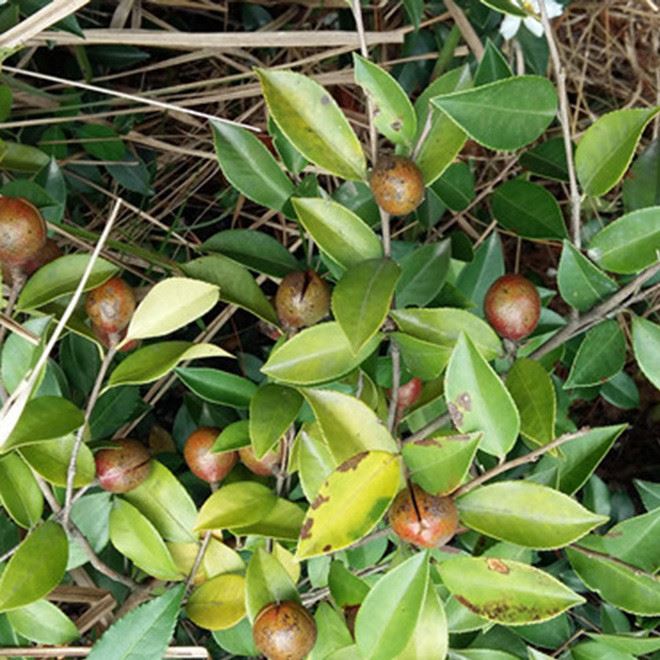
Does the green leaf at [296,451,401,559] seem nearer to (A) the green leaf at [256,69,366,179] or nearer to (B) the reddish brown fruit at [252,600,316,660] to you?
(B) the reddish brown fruit at [252,600,316,660]

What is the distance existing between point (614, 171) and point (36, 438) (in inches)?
19.8

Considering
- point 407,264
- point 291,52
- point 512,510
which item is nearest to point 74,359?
point 407,264

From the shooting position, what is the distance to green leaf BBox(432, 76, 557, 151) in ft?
2.30

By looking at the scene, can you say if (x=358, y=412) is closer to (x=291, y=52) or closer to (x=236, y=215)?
(x=236, y=215)

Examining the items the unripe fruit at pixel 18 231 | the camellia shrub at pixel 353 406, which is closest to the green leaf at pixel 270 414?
the camellia shrub at pixel 353 406

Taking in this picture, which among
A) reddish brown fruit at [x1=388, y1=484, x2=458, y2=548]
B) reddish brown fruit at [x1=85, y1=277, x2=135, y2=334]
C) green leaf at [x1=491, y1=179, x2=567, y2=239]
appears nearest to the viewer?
reddish brown fruit at [x1=388, y1=484, x2=458, y2=548]

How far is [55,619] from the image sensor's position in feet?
2.74

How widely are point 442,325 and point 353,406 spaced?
0.12 m

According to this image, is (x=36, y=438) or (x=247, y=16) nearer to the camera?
(x=36, y=438)

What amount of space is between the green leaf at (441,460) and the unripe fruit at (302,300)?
0.15 meters

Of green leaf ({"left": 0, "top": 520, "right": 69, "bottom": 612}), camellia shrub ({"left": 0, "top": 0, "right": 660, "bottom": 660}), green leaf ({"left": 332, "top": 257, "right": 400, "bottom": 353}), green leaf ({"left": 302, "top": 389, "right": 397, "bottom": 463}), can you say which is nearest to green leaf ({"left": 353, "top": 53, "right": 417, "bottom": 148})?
camellia shrub ({"left": 0, "top": 0, "right": 660, "bottom": 660})

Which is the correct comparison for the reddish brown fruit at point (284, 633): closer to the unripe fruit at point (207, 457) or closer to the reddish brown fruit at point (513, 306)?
the unripe fruit at point (207, 457)

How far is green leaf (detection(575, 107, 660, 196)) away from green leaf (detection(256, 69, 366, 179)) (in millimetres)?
191

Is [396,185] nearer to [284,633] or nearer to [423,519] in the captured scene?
[423,519]
